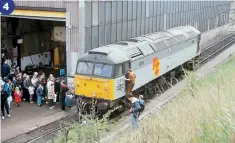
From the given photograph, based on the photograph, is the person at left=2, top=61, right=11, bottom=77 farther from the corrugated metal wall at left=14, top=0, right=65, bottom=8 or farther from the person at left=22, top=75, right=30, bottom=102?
the corrugated metal wall at left=14, top=0, right=65, bottom=8

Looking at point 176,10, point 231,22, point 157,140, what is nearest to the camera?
point 157,140

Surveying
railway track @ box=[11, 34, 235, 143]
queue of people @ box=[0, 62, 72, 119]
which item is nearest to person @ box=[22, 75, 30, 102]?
queue of people @ box=[0, 62, 72, 119]

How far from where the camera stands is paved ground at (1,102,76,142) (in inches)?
569

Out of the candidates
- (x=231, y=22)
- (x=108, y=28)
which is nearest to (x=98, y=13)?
(x=108, y=28)

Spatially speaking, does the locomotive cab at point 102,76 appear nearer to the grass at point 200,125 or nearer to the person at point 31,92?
the person at point 31,92

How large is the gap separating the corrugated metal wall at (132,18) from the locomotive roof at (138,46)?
177cm

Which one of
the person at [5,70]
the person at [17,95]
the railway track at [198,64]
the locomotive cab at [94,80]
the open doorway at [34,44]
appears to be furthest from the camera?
the open doorway at [34,44]

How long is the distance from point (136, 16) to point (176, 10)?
7031mm

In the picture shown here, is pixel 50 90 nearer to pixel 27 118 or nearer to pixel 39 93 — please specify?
pixel 39 93

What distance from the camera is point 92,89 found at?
16031 mm

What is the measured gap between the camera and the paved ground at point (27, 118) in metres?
14.4

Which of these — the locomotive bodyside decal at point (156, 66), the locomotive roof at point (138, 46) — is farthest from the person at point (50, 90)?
the locomotive bodyside decal at point (156, 66)

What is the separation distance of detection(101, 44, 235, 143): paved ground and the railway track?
0.47 metres

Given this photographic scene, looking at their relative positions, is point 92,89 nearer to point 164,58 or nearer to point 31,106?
point 31,106
